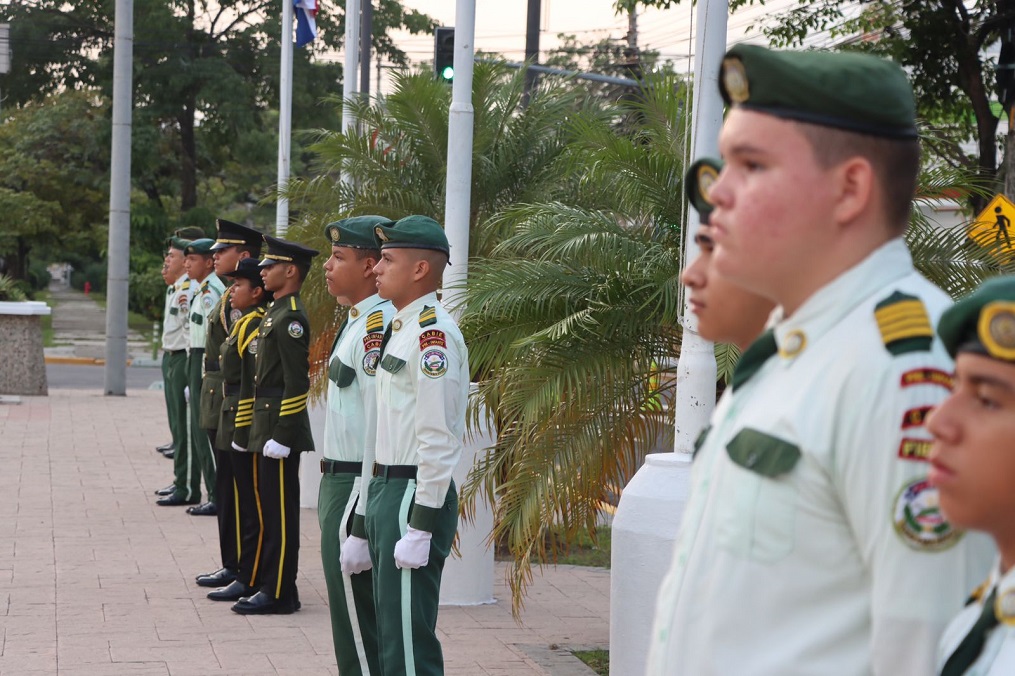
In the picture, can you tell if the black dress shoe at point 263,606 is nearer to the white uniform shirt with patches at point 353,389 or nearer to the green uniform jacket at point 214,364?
the green uniform jacket at point 214,364

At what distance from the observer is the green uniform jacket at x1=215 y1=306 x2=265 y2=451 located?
8242mm

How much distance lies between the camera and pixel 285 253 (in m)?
7.84

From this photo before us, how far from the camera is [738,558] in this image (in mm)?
1948

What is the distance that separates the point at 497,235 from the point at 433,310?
474 centimetres

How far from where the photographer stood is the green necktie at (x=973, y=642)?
5.83 feet

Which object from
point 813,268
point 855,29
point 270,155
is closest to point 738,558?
point 813,268

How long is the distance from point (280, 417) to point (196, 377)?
4.17 metres

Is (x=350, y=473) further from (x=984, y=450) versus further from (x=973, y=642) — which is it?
(x=984, y=450)

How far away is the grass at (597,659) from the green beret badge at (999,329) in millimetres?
5454

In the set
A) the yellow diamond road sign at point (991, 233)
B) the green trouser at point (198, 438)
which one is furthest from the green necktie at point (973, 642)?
the green trouser at point (198, 438)

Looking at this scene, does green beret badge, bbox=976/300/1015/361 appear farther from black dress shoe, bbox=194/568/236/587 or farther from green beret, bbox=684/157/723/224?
black dress shoe, bbox=194/568/236/587

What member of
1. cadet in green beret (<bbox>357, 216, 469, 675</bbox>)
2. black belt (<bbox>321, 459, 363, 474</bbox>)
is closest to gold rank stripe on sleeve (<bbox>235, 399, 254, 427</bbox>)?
black belt (<bbox>321, 459, 363, 474</bbox>)

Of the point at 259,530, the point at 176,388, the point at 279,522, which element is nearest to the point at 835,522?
the point at 279,522

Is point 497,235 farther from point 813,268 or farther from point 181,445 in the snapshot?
point 813,268
